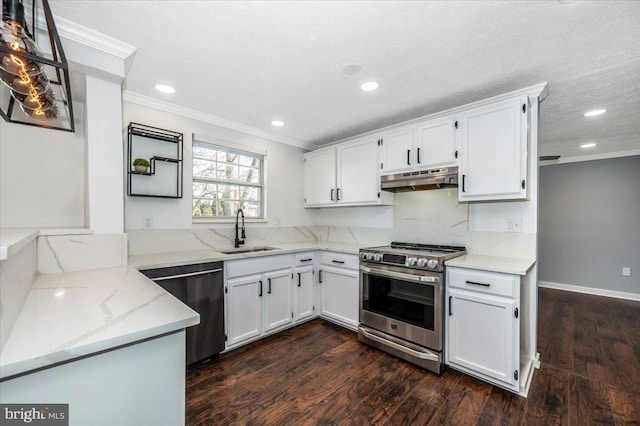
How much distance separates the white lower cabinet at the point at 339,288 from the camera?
10.2 feet

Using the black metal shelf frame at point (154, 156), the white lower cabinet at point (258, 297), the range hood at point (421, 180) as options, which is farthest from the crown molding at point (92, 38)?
the range hood at point (421, 180)

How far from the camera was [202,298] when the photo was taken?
7.86 feet

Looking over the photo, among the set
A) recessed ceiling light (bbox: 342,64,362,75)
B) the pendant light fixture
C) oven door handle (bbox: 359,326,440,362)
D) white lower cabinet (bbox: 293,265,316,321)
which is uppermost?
recessed ceiling light (bbox: 342,64,362,75)

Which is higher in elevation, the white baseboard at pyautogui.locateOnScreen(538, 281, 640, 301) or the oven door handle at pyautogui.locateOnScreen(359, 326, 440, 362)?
the oven door handle at pyautogui.locateOnScreen(359, 326, 440, 362)

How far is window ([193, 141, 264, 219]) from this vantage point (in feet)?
10.3

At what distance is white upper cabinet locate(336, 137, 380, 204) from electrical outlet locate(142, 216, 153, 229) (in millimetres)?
2122

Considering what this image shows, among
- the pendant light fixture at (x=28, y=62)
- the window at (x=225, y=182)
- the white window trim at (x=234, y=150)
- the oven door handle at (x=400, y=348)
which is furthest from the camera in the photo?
the window at (x=225, y=182)

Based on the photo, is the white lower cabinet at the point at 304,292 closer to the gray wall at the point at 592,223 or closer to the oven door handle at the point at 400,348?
the oven door handle at the point at 400,348

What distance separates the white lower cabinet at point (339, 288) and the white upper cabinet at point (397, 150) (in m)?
1.09

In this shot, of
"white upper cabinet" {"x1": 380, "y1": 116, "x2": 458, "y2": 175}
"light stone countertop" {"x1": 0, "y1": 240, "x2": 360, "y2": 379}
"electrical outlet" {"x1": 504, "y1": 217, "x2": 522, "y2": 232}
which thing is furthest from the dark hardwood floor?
"white upper cabinet" {"x1": 380, "y1": 116, "x2": 458, "y2": 175}

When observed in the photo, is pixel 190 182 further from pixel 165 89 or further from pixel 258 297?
pixel 258 297

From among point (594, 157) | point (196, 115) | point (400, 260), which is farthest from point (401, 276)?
point (594, 157)

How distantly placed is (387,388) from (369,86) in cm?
243

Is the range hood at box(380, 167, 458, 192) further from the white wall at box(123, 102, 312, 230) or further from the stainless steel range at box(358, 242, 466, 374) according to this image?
the white wall at box(123, 102, 312, 230)
